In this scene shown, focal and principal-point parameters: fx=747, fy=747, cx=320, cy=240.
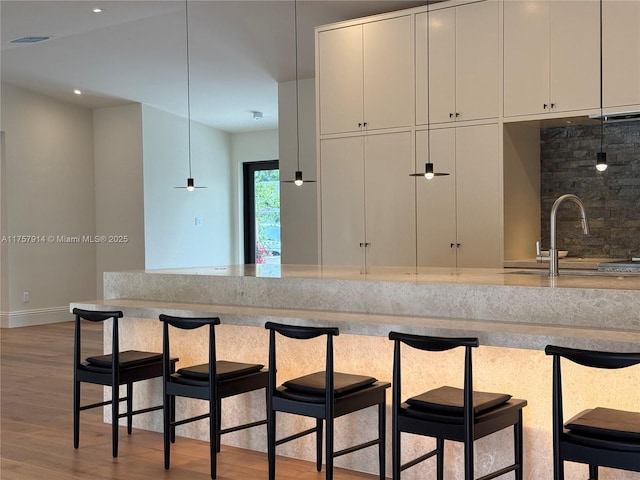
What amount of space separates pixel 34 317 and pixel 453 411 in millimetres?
8227

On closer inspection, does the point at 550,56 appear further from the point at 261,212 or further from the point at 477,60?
the point at 261,212

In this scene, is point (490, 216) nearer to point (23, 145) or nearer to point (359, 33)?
point (359, 33)

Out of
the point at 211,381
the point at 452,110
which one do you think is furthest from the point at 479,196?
the point at 211,381

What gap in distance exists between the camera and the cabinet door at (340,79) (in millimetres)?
6363

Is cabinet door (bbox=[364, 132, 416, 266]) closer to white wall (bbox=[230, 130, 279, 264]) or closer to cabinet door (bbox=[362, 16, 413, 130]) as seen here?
cabinet door (bbox=[362, 16, 413, 130])

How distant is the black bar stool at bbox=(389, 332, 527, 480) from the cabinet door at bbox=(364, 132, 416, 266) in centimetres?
310

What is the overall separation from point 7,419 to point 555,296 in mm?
3778

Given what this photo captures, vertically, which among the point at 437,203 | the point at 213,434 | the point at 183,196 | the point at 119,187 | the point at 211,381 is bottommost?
the point at 213,434

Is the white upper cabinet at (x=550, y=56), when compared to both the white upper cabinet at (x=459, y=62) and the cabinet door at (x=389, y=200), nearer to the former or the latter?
the white upper cabinet at (x=459, y=62)

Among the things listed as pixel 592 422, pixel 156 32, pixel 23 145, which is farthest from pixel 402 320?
pixel 23 145

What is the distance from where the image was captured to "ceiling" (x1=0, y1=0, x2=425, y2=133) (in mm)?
6727

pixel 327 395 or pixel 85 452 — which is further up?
pixel 327 395

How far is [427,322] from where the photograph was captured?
132 inches

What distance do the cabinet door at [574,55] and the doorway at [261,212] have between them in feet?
21.2
